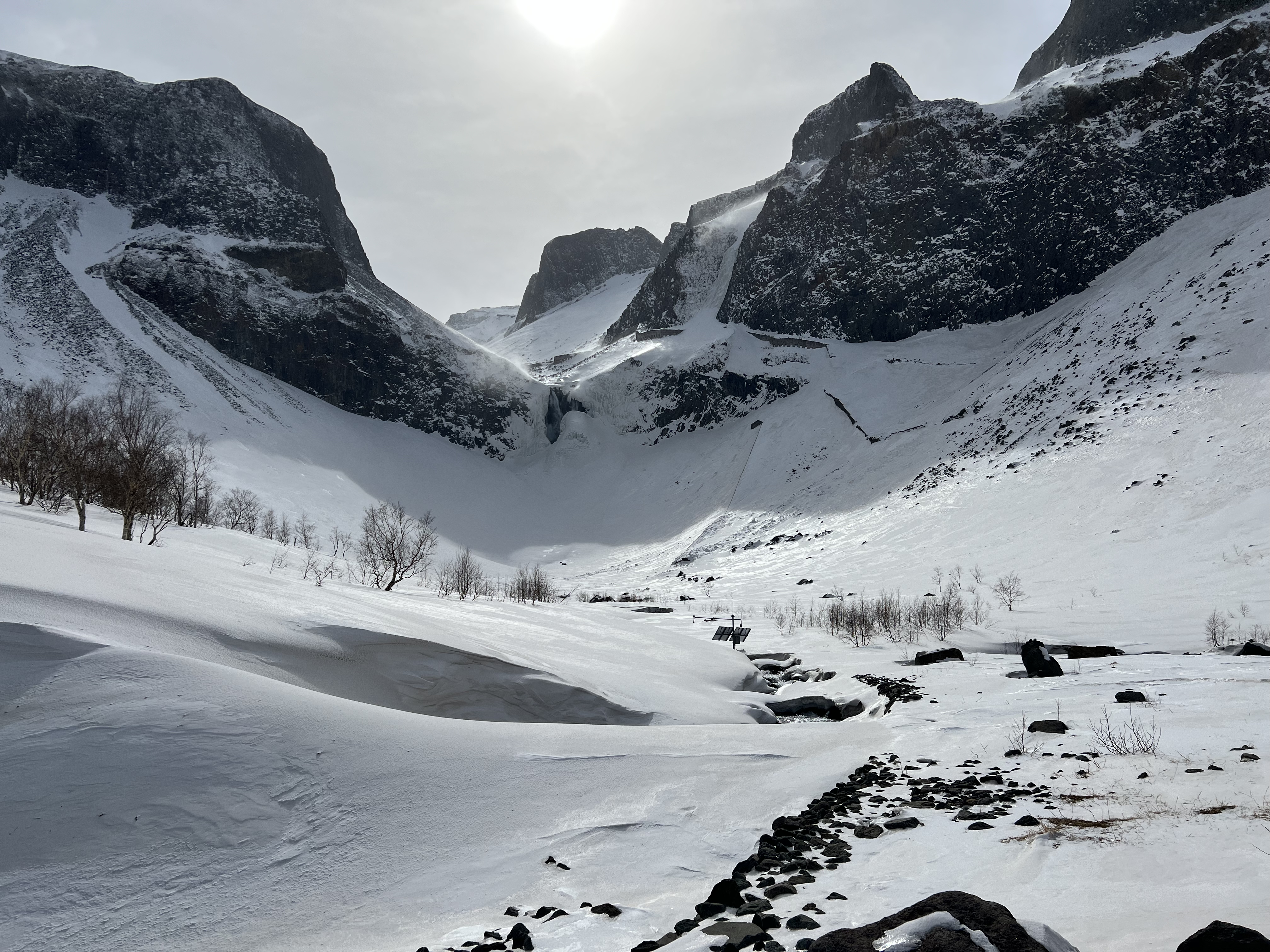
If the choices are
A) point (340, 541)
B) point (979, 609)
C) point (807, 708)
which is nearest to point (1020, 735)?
point (807, 708)

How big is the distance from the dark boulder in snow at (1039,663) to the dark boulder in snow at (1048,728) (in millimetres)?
4928

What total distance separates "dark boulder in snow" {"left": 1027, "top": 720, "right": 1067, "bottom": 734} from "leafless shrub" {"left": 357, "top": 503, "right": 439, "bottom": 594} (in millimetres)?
16990

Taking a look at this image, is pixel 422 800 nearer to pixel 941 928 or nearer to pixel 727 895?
pixel 727 895

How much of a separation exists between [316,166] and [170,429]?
72449 millimetres

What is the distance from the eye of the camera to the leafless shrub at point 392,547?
3008 centimetres

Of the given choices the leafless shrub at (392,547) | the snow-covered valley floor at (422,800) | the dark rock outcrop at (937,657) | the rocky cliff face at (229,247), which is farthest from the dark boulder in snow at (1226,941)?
the rocky cliff face at (229,247)

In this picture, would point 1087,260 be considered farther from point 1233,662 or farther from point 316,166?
point 316,166

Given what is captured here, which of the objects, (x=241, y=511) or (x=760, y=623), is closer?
(x=760, y=623)

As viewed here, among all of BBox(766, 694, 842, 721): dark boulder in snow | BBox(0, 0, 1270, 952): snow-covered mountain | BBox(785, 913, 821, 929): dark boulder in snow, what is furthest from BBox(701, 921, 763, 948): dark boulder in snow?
BBox(766, 694, 842, 721): dark boulder in snow

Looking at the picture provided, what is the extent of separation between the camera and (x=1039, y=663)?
552 inches

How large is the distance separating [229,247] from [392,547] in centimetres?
6537

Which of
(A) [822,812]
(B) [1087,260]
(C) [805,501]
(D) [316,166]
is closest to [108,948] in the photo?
(A) [822,812]

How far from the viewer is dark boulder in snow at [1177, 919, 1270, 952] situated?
9.35 feet

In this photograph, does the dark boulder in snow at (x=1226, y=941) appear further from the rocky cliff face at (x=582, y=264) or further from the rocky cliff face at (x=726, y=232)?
the rocky cliff face at (x=582, y=264)
